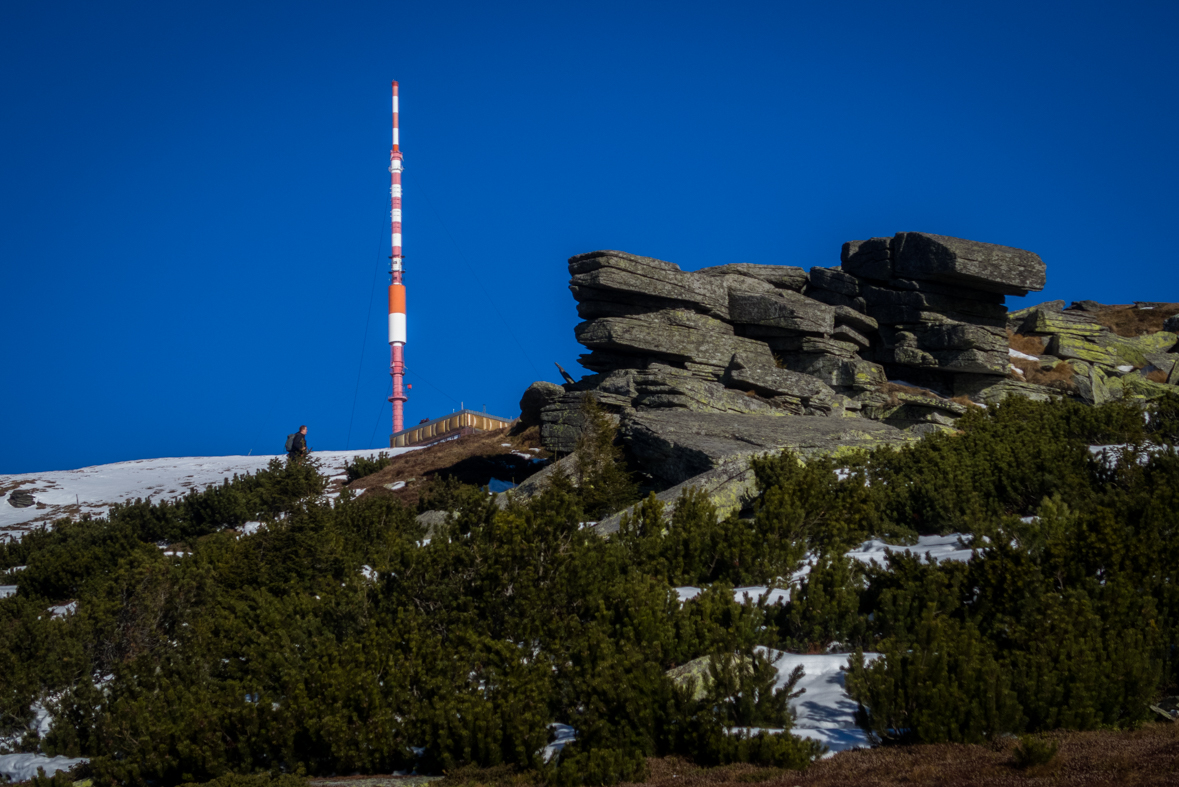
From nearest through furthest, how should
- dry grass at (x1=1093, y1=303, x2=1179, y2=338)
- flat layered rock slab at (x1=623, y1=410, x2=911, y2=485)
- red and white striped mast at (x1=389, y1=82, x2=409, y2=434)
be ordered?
1. flat layered rock slab at (x1=623, y1=410, x2=911, y2=485)
2. dry grass at (x1=1093, y1=303, x2=1179, y2=338)
3. red and white striped mast at (x1=389, y1=82, x2=409, y2=434)

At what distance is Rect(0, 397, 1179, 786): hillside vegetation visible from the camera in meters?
5.18

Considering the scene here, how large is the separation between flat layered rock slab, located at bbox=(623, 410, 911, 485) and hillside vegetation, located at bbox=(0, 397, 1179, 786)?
67.4 inches

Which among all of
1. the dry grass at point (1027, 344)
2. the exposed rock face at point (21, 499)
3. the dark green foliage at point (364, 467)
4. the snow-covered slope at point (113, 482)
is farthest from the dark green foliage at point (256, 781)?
the dry grass at point (1027, 344)

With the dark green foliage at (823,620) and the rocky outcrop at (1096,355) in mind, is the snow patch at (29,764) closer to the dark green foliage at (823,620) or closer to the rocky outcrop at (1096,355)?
the dark green foliage at (823,620)

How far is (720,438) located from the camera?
47.7 ft

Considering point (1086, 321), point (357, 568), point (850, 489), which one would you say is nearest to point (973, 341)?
point (1086, 321)

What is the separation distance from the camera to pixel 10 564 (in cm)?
1523

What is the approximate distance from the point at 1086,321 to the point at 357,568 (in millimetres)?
31323

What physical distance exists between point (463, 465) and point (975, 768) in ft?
57.2

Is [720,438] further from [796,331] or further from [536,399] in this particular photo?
[796,331]

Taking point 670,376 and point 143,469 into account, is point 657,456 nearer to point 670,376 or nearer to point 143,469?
point 670,376

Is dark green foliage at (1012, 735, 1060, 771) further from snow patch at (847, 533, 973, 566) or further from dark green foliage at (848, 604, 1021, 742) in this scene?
snow patch at (847, 533, 973, 566)

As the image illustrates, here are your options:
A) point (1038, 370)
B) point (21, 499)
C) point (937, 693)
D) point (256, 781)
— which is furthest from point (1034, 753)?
point (1038, 370)

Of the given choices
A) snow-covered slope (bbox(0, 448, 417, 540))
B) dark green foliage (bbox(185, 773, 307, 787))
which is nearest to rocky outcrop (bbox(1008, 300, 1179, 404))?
snow-covered slope (bbox(0, 448, 417, 540))
